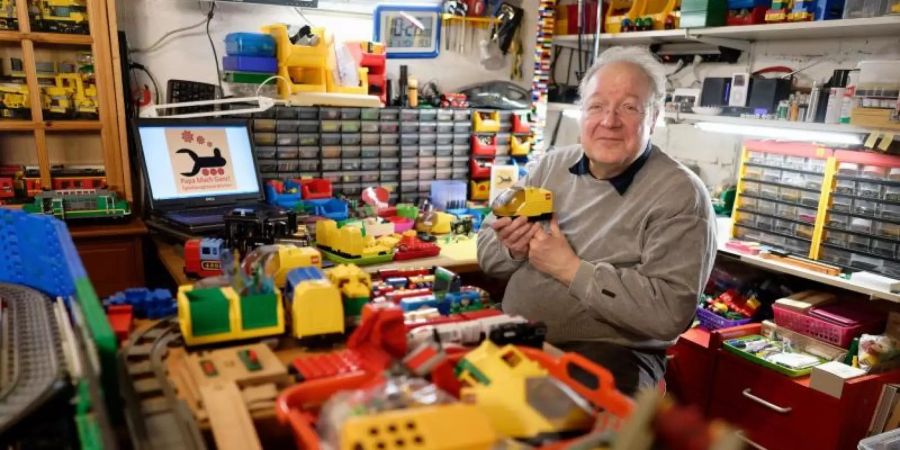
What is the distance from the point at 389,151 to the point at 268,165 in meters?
0.59

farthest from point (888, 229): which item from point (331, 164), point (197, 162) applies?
point (197, 162)

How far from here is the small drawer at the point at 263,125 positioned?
9.07 ft

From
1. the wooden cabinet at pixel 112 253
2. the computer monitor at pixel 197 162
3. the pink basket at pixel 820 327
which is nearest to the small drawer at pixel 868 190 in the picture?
the pink basket at pixel 820 327

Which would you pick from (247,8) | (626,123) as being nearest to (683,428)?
(626,123)

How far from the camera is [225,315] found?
124 centimetres

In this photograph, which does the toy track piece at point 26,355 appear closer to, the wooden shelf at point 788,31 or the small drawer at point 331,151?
the small drawer at point 331,151

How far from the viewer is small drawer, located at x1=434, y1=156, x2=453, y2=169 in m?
3.22

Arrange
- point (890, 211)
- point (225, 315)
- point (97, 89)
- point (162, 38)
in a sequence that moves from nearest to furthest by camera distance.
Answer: point (225, 315), point (890, 211), point (97, 89), point (162, 38)

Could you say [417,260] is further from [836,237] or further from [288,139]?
[836,237]

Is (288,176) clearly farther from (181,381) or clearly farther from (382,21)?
(181,381)

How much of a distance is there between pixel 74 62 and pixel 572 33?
2387 millimetres

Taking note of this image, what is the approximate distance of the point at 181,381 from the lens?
3.55 ft

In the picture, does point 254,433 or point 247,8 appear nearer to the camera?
point 254,433

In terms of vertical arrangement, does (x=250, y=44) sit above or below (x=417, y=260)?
above
